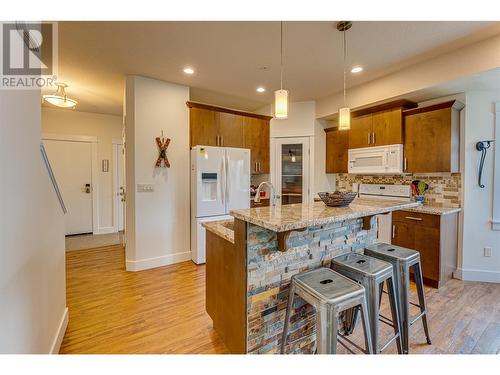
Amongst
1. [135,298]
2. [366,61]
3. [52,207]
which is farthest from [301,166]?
[52,207]

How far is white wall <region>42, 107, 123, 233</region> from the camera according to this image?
4926mm

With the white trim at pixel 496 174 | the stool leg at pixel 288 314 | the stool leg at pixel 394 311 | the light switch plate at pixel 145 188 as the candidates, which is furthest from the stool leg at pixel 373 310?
the light switch plate at pixel 145 188

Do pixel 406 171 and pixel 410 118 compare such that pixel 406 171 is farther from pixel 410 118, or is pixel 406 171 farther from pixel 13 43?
pixel 13 43

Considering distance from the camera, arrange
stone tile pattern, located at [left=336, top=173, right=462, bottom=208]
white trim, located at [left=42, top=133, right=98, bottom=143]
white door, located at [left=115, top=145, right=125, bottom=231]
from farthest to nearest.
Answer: white door, located at [left=115, top=145, right=125, bottom=231] < white trim, located at [left=42, top=133, right=98, bottom=143] < stone tile pattern, located at [left=336, top=173, right=462, bottom=208]

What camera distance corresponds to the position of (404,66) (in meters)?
2.98

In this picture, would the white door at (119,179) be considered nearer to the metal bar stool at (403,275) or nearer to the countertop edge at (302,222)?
the countertop edge at (302,222)

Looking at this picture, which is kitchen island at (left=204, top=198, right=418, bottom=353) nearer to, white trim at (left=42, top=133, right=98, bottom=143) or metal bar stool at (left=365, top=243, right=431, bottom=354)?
metal bar stool at (left=365, top=243, right=431, bottom=354)

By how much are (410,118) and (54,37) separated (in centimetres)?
429

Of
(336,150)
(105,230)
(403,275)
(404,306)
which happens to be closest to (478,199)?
(336,150)

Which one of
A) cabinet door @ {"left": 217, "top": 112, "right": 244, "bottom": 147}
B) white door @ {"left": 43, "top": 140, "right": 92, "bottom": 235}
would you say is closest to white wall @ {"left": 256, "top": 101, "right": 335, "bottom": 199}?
cabinet door @ {"left": 217, "top": 112, "right": 244, "bottom": 147}

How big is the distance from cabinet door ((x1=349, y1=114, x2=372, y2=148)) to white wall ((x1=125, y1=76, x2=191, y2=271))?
106 inches

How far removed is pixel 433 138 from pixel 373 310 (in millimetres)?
2659

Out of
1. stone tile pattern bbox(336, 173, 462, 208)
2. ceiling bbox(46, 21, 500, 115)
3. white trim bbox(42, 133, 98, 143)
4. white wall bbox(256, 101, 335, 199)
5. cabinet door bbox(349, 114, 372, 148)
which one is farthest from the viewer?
white trim bbox(42, 133, 98, 143)

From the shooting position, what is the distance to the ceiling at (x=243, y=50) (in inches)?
86.1
